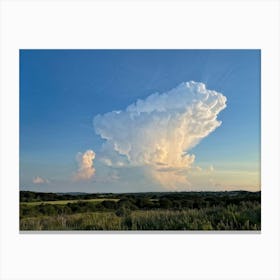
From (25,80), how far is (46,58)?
29cm

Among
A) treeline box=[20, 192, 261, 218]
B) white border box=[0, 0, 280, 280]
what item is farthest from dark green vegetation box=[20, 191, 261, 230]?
white border box=[0, 0, 280, 280]

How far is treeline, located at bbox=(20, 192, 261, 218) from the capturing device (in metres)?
4.74

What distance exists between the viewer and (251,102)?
4750 mm

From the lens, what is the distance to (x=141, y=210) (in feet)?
15.8

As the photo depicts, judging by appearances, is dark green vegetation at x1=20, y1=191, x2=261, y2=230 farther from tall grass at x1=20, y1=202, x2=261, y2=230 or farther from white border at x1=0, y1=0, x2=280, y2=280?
white border at x1=0, y1=0, x2=280, y2=280

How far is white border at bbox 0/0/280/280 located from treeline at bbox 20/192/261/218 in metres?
0.17
